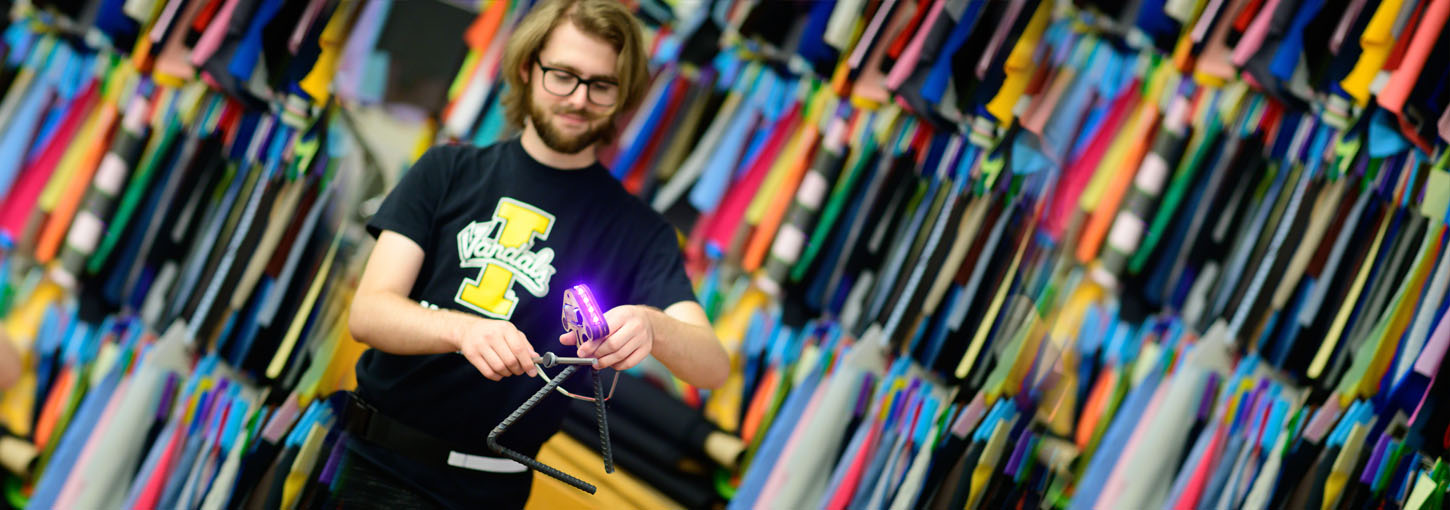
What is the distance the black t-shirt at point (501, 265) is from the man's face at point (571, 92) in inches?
2.9

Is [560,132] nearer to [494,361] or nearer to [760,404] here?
[494,361]

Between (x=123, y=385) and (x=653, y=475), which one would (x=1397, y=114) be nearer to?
(x=653, y=475)

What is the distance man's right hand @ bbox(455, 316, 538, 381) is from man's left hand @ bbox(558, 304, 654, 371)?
5 cm

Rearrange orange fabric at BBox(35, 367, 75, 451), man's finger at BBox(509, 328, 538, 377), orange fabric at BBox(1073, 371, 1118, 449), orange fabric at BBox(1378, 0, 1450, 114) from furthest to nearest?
1. orange fabric at BBox(35, 367, 75, 451)
2. orange fabric at BBox(1073, 371, 1118, 449)
3. orange fabric at BBox(1378, 0, 1450, 114)
4. man's finger at BBox(509, 328, 538, 377)

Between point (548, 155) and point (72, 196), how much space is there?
1.81 meters

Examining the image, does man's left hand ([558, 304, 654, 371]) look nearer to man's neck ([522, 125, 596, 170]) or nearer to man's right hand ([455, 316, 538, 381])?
man's right hand ([455, 316, 538, 381])

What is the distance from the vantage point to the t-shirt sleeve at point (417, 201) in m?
1.43

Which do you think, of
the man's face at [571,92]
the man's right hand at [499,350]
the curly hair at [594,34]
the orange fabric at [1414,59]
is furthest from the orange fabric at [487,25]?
the orange fabric at [1414,59]

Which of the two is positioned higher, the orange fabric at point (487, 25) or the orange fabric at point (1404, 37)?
the orange fabric at point (1404, 37)

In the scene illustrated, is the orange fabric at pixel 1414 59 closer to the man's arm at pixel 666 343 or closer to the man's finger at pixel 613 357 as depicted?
the man's arm at pixel 666 343

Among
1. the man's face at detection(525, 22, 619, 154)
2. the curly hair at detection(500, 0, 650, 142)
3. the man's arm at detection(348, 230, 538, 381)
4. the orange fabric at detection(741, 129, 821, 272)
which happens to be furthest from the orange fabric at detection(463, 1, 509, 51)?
the man's arm at detection(348, 230, 538, 381)

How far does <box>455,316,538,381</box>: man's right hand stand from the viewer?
1134 mm

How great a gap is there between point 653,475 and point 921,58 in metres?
1.28

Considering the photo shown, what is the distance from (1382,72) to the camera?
1.88 metres
